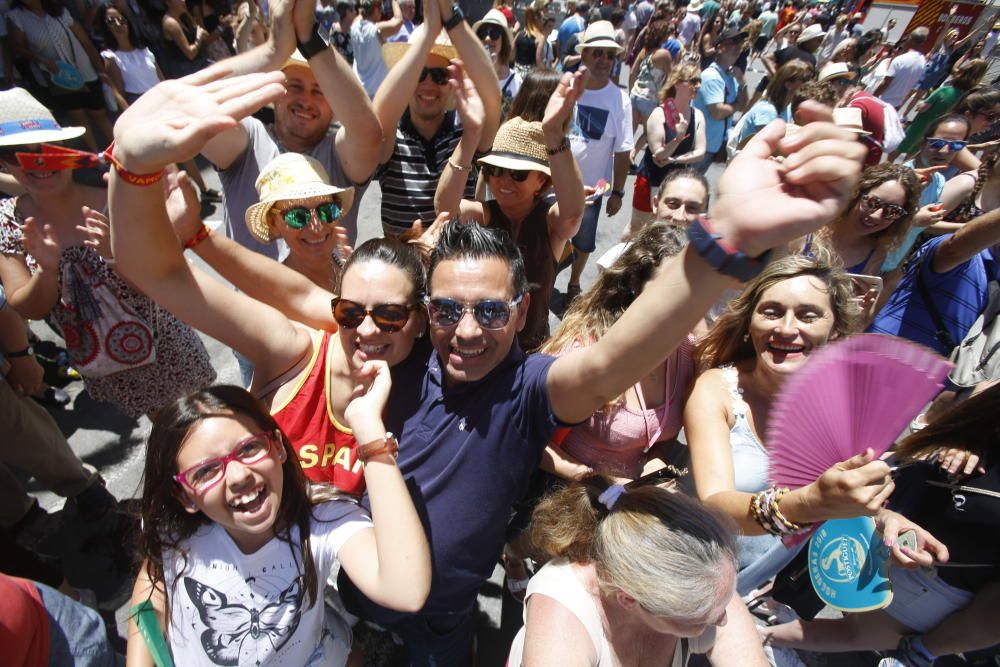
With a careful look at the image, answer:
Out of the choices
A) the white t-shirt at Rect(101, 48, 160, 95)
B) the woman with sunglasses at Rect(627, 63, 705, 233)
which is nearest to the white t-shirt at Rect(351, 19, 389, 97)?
the white t-shirt at Rect(101, 48, 160, 95)

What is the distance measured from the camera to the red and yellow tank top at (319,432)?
5.46 feet

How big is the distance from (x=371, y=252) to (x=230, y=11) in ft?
30.1

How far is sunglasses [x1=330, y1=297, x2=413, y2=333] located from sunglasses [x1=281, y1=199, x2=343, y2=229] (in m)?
0.64

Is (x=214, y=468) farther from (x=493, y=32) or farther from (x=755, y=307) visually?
(x=493, y=32)

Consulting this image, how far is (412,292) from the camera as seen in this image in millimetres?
1725

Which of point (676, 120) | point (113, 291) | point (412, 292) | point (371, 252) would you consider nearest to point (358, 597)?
point (412, 292)

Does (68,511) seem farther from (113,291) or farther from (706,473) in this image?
(706,473)

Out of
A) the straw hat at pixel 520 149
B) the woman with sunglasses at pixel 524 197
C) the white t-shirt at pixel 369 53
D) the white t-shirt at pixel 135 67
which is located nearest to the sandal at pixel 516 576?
the woman with sunglasses at pixel 524 197

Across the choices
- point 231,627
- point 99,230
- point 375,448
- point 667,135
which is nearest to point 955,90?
point 667,135

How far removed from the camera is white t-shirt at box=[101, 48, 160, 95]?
522 centimetres

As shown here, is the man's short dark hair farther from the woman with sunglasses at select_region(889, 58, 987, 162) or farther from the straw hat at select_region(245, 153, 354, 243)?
the woman with sunglasses at select_region(889, 58, 987, 162)

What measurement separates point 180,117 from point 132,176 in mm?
194

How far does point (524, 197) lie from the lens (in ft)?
8.53

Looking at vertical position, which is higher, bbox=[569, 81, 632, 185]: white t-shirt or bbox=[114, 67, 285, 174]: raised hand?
bbox=[114, 67, 285, 174]: raised hand
